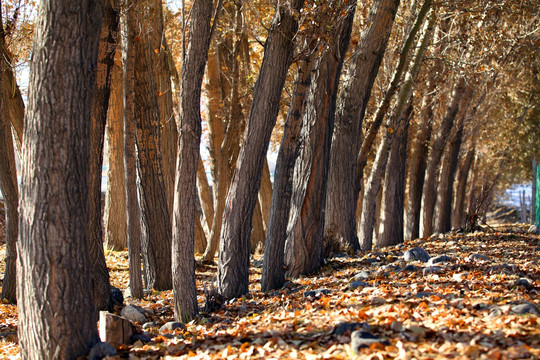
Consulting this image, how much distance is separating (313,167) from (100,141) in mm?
3154

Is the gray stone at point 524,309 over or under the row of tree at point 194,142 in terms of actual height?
under

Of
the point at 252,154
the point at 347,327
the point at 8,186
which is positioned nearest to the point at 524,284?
the point at 347,327

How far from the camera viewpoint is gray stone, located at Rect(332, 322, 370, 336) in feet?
16.0

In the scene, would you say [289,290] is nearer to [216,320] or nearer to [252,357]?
[216,320]

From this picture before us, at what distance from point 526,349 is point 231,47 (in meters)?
12.4

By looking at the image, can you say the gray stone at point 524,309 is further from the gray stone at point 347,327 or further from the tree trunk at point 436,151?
the tree trunk at point 436,151

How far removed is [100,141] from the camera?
7.27 m

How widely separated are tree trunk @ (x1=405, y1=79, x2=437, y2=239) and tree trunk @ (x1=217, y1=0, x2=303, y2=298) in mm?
10050

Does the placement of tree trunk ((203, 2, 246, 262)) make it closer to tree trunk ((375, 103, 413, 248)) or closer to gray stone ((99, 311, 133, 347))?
tree trunk ((375, 103, 413, 248))

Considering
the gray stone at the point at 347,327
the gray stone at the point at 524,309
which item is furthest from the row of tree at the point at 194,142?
the gray stone at the point at 524,309

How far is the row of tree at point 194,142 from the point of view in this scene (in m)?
4.84

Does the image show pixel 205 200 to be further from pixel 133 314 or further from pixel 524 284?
pixel 524 284

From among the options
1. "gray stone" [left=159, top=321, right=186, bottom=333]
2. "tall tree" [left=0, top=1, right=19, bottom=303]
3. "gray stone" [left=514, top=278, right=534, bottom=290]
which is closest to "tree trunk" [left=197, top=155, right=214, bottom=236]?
"tall tree" [left=0, top=1, right=19, bottom=303]

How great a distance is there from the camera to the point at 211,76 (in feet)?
49.1
